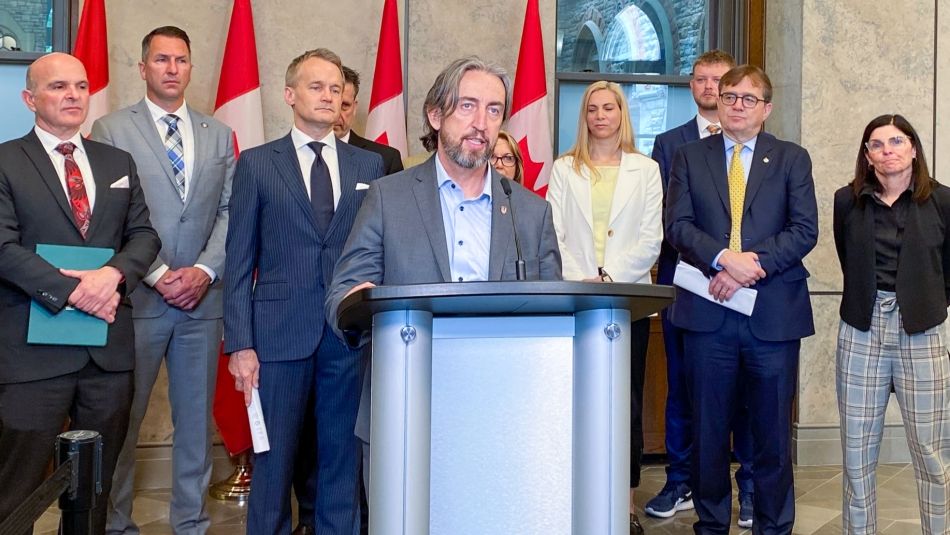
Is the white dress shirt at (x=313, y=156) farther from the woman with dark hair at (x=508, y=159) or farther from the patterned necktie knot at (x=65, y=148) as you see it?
the woman with dark hair at (x=508, y=159)

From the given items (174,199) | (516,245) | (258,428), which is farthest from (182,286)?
(516,245)

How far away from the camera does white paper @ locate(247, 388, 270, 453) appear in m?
3.08

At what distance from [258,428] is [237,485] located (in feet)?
6.14

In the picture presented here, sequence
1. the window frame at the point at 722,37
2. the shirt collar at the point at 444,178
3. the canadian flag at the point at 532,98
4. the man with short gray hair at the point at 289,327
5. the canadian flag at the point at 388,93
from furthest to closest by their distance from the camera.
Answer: the window frame at the point at 722,37 < the canadian flag at the point at 532,98 < the canadian flag at the point at 388,93 < the man with short gray hair at the point at 289,327 < the shirt collar at the point at 444,178

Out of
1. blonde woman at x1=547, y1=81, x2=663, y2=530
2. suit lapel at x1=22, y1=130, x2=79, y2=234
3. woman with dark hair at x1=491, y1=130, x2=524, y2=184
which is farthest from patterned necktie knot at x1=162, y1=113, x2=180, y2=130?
blonde woman at x1=547, y1=81, x2=663, y2=530

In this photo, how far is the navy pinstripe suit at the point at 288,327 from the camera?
3217mm

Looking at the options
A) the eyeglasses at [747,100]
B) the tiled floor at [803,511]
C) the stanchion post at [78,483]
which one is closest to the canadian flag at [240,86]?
the tiled floor at [803,511]

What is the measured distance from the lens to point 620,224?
13.5 feet

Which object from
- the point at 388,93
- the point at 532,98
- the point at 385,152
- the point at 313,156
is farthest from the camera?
the point at 532,98

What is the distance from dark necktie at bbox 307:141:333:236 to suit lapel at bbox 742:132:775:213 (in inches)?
60.8

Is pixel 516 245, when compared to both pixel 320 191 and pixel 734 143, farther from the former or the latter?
pixel 734 143

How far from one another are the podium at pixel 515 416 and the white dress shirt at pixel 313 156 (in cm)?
162

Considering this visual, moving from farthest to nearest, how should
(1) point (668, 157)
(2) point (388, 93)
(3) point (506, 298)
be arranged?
(2) point (388, 93)
(1) point (668, 157)
(3) point (506, 298)

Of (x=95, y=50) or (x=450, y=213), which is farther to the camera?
Result: (x=95, y=50)
